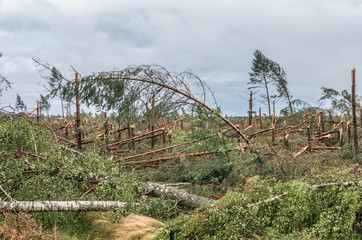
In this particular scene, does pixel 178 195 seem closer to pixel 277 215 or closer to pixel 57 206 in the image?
pixel 57 206

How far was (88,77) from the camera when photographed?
9.21m

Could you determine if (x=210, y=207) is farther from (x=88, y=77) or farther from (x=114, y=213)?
(x=88, y=77)

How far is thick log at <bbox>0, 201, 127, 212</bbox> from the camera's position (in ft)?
20.1

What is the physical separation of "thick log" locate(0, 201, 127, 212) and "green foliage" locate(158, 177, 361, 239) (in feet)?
6.51

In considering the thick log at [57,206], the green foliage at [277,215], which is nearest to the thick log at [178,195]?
the thick log at [57,206]

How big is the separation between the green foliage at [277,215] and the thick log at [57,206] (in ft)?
6.51

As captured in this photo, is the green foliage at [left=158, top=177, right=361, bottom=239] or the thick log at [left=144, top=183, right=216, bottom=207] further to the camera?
the thick log at [left=144, top=183, right=216, bottom=207]

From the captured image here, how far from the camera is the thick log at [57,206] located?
20.1ft

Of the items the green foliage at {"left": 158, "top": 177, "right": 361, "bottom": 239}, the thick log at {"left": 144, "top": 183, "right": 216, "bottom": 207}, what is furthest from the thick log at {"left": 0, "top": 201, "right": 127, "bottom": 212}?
the green foliage at {"left": 158, "top": 177, "right": 361, "bottom": 239}

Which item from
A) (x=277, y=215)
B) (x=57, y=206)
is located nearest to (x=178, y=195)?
(x=57, y=206)

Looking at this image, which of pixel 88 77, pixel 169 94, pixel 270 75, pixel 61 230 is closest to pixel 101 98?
pixel 88 77

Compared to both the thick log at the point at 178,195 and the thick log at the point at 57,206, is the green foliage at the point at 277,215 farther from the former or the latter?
the thick log at the point at 178,195

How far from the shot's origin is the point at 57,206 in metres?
6.25

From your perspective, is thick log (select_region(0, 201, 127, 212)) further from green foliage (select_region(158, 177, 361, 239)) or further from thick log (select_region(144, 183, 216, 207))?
green foliage (select_region(158, 177, 361, 239))
